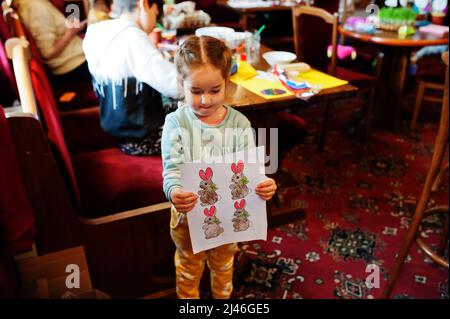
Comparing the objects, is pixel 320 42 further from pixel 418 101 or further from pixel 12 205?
pixel 418 101

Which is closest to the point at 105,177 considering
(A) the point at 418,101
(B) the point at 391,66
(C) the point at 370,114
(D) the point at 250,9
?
(C) the point at 370,114

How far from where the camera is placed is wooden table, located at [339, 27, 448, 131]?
251 centimetres

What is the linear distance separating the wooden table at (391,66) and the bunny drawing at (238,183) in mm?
2247

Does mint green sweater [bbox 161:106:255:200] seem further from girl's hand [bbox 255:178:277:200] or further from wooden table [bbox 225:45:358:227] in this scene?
wooden table [bbox 225:45:358:227]

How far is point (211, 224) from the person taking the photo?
0.58m

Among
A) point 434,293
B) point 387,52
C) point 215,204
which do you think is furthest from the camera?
point 387,52

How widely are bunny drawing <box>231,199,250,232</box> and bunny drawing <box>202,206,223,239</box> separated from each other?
23 millimetres

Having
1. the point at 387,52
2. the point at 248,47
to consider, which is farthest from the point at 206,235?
the point at 387,52

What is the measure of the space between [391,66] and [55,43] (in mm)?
2152

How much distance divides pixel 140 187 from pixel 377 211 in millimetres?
1379

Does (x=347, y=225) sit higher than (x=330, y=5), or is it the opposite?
(x=330, y=5)

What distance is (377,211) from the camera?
212 cm

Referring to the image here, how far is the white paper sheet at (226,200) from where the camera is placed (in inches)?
21.2
